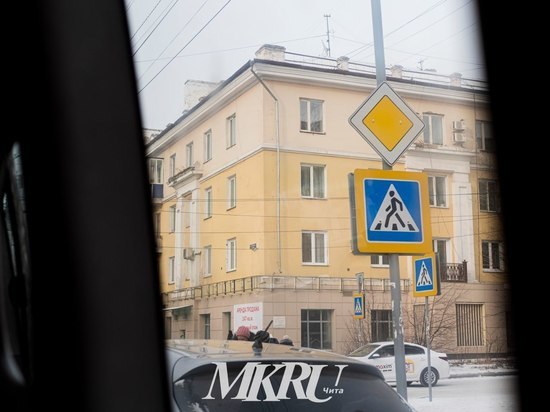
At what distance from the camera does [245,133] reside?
10.5 ft

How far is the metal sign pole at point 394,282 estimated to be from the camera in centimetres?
272

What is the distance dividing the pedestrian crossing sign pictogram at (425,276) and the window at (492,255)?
23cm

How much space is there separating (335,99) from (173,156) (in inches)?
41.3

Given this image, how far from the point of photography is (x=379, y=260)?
3006 millimetres

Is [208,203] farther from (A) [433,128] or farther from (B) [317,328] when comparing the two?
(A) [433,128]

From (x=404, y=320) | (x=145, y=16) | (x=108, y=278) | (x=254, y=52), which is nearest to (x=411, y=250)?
(x=404, y=320)

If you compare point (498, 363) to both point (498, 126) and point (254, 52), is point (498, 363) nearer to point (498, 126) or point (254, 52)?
point (498, 126)

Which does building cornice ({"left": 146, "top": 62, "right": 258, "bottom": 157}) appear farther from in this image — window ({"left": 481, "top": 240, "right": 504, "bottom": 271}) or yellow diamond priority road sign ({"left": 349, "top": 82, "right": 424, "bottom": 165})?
window ({"left": 481, "top": 240, "right": 504, "bottom": 271})

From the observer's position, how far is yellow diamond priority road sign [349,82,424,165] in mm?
2953

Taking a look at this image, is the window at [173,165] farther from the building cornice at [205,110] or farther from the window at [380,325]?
the window at [380,325]

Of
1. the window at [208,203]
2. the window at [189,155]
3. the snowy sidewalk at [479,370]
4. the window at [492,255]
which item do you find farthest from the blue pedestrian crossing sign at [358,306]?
the window at [189,155]

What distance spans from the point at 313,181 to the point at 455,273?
2.18ft

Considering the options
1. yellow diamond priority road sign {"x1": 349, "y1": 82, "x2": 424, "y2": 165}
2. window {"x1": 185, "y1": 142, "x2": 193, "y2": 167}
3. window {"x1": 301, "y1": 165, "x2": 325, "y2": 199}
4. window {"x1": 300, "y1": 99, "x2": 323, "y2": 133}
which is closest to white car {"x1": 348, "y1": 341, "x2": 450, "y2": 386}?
window {"x1": 301, "y1": 165, "x2": 325, "y2": 199}

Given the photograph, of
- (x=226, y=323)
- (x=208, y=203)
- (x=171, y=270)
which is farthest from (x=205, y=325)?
(x=208, y=203)
